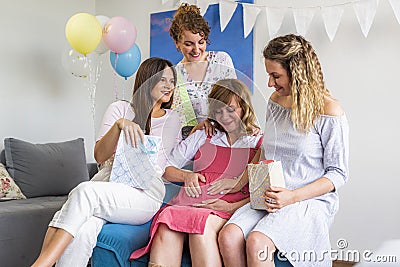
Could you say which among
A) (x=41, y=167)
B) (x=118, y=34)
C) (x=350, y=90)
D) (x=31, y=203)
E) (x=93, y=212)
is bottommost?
(x=31, y=203)

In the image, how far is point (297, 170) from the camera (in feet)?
6.86

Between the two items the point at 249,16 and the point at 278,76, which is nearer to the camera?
the point at 278,76

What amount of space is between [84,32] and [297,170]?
6.27 feet

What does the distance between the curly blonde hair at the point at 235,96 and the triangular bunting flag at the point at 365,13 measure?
49.5 inches

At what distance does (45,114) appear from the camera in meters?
4.07

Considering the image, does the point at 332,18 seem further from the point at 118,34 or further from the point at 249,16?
the point at 118,34

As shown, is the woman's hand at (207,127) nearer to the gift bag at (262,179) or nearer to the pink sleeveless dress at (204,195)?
the pink sleeveless dress at (204,195)

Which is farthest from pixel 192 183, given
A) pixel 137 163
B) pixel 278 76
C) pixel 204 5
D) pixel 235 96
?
pixel 204 5

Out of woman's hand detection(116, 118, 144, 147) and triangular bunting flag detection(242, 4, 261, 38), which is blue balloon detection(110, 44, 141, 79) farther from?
woman's hand detection(116, 118, 144, 147)

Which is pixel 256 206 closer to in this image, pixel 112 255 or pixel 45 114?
pixel 112 255

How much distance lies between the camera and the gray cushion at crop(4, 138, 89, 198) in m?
3.54

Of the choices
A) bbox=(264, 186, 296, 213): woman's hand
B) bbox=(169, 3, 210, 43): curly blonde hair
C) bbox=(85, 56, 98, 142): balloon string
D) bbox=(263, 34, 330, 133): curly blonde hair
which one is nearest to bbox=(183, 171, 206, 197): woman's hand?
bbox=(264, 186, 296, 213): woman's hand

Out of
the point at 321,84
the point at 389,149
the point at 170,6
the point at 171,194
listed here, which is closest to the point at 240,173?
the point at 171,194

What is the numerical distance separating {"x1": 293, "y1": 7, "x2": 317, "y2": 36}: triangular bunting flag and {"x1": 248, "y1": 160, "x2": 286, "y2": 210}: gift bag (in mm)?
1491
